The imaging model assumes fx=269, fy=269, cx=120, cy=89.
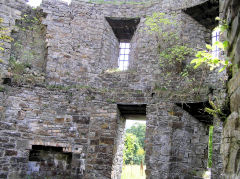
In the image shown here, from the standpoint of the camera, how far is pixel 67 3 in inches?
364

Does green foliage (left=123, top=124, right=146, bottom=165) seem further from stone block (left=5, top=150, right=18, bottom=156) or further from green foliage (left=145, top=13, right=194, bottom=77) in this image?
stone block (left=5, top=150, right=18, bottom=156)

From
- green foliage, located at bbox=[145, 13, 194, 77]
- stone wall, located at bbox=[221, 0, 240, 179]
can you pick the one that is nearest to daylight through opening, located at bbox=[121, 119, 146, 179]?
green foliage, located at bbox=[145, 13, 194, 77]

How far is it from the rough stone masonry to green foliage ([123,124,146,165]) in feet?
16.3

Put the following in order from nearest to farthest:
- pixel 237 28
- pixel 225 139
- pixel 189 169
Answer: pixel 237 28, pixel 225 139, pixel 189 169

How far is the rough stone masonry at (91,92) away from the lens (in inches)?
289

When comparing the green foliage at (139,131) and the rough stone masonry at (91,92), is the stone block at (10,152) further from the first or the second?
the green foliage at (139,131)

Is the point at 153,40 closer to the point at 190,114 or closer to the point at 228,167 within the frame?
the point at 190,114

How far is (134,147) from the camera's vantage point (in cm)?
1792

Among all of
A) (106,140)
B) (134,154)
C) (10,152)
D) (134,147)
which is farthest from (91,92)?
(134,154)

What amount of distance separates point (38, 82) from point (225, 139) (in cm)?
658

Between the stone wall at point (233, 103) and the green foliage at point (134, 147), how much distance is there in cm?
1029

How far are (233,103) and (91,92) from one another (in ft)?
20.0

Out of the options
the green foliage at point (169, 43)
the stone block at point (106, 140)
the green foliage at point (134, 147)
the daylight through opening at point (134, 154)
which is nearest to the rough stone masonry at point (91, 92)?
the stone block at point (106, 140)

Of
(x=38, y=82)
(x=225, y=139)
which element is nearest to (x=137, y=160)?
(x=38, y=82)
